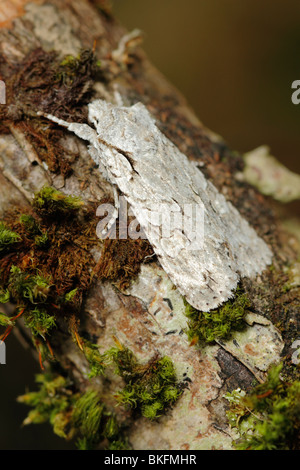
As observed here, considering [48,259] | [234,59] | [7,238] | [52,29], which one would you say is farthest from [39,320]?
[234,59]

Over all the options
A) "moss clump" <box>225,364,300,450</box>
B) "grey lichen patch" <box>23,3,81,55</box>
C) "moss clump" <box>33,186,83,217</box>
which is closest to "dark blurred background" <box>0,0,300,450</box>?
"grey lichen patch" <box>23,3,81,55</box>

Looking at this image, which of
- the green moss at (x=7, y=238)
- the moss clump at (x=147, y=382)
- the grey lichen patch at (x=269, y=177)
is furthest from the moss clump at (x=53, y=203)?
the grey lichen patch at (x=269, y=177)

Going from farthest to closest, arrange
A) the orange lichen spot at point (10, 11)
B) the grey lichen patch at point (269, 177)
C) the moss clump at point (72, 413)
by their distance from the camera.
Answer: the grey lichen patch at point (269, 177) < the orange lichen spot at point (10, 11) < the moss clump at point (72, 413)

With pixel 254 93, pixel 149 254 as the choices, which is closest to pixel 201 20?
pixel 254 93

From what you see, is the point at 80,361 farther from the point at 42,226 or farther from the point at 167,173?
the point at 167,173

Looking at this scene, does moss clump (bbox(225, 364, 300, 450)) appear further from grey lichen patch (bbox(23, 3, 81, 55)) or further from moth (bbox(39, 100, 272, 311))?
grey lichen patch (bbox(23, 3, 81, 55))

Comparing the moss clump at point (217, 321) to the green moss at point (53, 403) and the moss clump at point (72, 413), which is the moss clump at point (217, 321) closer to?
the moss clump at point (72, 413)
